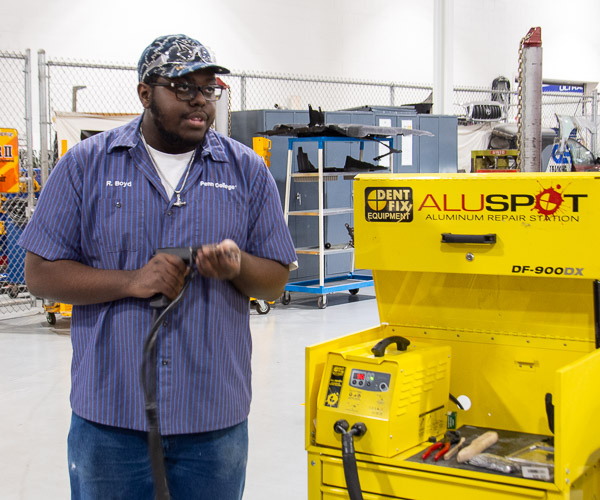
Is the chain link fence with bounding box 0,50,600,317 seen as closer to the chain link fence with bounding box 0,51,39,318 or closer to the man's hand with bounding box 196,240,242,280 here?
the chain link fence with bounding box 0,51,39,318

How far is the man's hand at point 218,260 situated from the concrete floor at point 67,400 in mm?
2068

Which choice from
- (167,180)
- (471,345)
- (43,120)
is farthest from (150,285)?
(43,120)

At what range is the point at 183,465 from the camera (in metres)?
1.72

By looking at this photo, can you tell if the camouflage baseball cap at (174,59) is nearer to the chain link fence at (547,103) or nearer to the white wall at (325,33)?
the white wall at (325,33)

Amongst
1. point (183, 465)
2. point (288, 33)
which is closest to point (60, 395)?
point (183, 465)

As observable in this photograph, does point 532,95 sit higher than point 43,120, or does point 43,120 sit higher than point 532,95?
point 43,120

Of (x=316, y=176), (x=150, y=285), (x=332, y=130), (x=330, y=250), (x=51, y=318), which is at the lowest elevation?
(x=51, y=318)

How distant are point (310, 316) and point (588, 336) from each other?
5247 mm

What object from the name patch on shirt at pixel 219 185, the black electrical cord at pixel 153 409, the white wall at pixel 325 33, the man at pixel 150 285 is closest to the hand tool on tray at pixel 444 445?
the man at pixel 150 285

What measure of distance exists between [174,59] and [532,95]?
1722mm

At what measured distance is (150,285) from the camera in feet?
5.43

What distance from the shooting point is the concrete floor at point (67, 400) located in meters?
3.65

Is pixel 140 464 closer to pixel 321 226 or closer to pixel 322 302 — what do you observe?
pixel 321 226

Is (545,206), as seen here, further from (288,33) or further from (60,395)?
(288,33)
